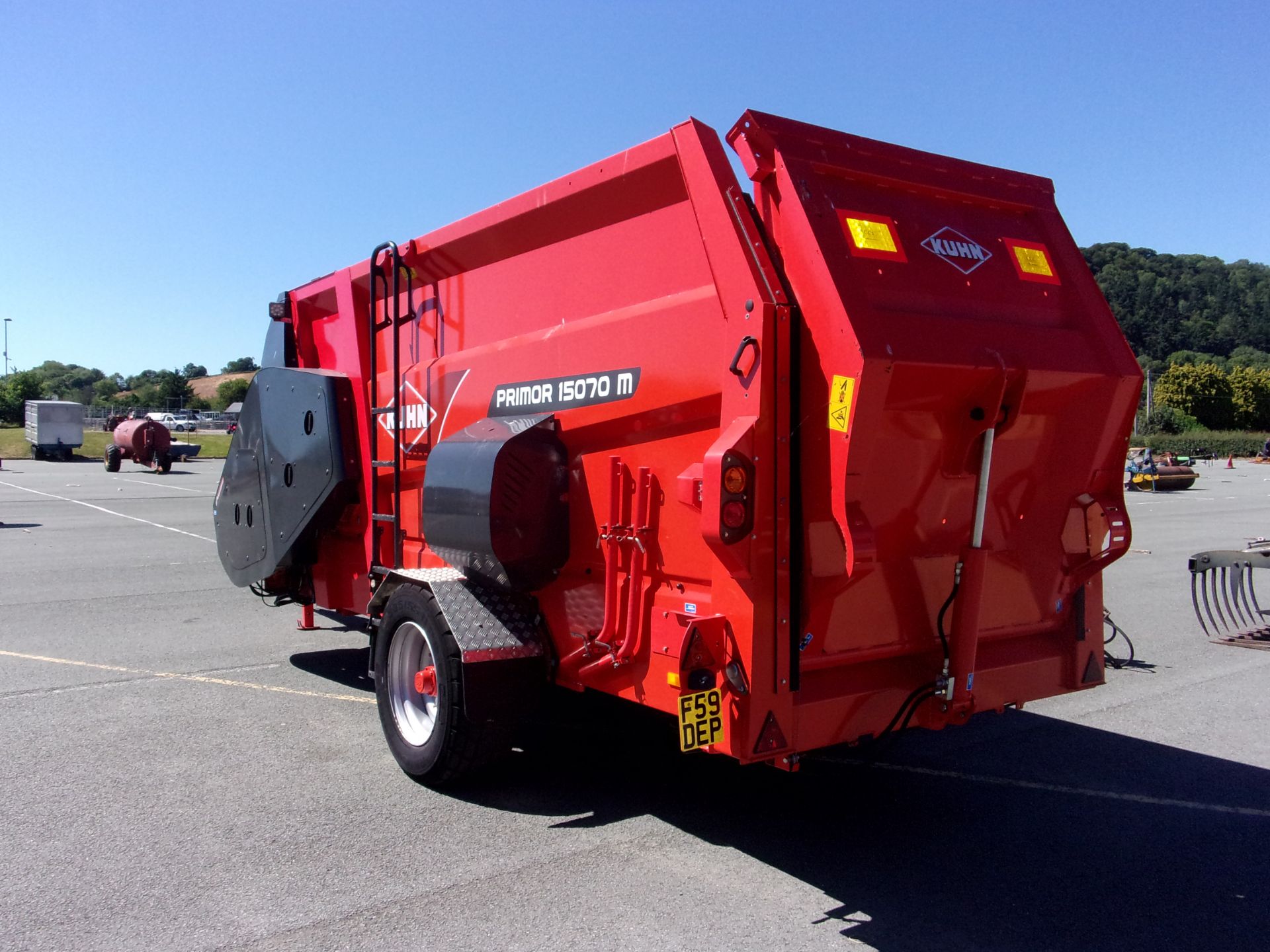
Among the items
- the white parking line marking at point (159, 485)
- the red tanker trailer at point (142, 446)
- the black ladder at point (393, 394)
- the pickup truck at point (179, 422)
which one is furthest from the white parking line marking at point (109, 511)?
the pickup truck at point (179, 422)

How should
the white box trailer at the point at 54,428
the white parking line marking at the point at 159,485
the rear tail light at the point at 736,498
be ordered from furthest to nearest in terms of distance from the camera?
1. the white box trailer at the point at 54,428
2. the white parking line marking at the point at 159,485
3. the rear tail light at the point at 736,498

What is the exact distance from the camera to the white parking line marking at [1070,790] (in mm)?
4773

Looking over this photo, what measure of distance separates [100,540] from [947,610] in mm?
14351

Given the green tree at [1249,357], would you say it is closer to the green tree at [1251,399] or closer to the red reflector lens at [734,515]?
the green tree at [1251,399]

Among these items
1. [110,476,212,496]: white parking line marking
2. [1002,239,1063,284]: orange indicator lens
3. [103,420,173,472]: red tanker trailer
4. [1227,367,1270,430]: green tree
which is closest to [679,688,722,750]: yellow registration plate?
[1002,239,1063,284]: orange indicator lens

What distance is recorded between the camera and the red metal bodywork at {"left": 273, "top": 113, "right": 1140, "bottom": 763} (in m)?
3.54

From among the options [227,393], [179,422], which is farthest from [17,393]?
[227,393]

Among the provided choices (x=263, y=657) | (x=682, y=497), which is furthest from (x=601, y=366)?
(x=263, y=657)

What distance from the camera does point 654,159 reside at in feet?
13.1

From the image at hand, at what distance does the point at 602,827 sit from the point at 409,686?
4.52ft

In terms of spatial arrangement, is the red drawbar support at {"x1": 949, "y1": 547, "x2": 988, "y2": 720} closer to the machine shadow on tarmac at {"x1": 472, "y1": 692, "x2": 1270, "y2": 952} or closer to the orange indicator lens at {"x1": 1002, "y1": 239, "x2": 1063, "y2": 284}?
the machine shadow on tarmac at {"x1": 472, "y1": 692, "x2": 1270, "y2": 952}

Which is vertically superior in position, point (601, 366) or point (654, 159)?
point (654, 159)

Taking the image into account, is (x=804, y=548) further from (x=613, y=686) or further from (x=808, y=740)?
(x=613, y=686)

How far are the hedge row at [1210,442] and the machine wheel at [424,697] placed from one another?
69742 millimetres
